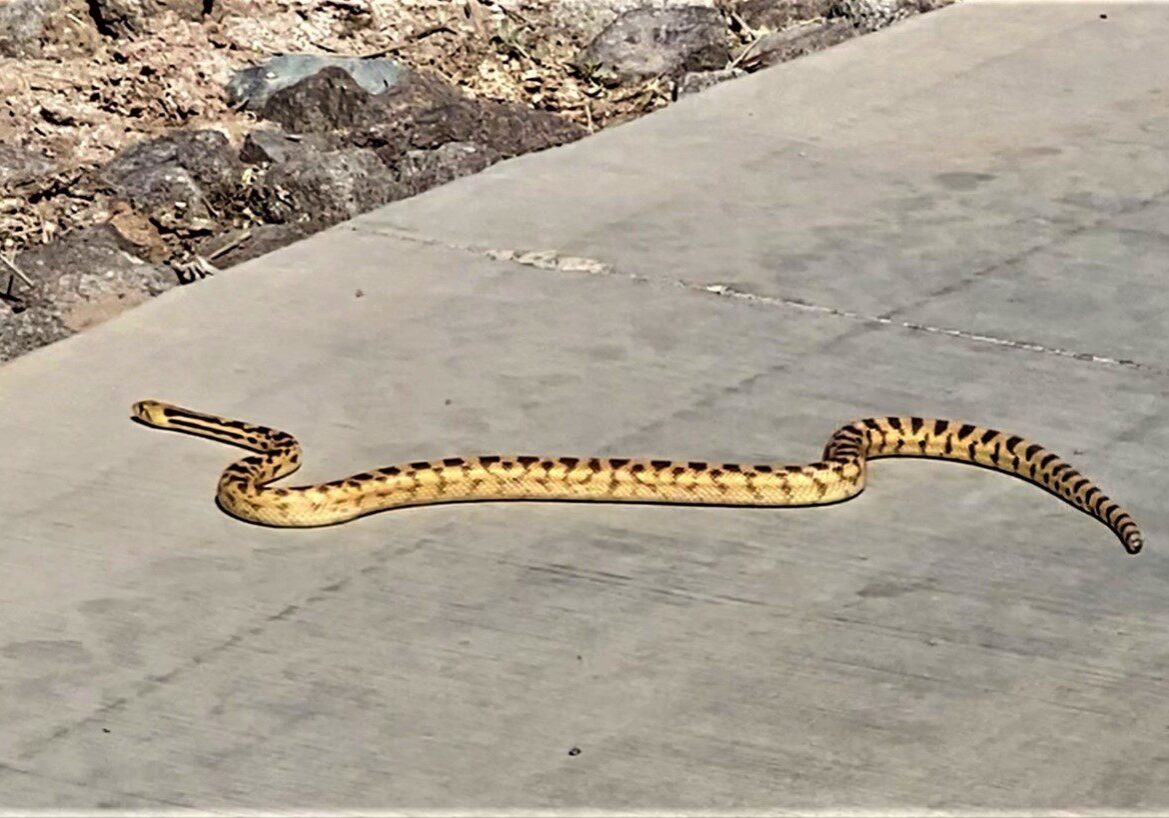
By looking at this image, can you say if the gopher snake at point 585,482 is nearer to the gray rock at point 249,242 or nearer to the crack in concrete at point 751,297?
the crack in concrete at point 751,297

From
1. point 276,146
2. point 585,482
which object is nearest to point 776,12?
point 276,146

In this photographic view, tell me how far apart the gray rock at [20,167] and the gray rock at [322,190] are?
0.95 m

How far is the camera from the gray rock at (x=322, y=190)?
9914 mm

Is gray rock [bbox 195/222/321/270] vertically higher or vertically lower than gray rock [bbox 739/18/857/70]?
lower

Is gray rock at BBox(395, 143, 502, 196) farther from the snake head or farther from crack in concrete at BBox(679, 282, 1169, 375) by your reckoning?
the snake head

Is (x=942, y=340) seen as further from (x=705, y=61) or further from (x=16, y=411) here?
(x=705, y=61)

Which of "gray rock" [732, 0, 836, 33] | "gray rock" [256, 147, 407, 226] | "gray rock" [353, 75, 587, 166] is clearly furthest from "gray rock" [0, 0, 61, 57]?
"gray rock" [732, 0, 836, 33]

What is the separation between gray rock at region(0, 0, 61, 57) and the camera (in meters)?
11.2

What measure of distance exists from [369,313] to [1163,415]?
2830 mm

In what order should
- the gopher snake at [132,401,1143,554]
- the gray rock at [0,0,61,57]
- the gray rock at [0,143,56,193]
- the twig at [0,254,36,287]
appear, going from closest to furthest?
the gopher snake at [132,401,1143,554]
the twig at [0,254,36,287]
the gray rock at [0,143,56,193]
the gray rock at [0,0,61,57]

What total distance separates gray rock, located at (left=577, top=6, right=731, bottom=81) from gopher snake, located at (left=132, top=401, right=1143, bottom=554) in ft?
16.5

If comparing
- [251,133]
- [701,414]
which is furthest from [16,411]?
[251,133]

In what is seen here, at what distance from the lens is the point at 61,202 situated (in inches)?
392

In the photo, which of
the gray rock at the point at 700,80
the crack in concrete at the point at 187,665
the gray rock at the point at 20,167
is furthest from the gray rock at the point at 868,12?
the crack in concrete at the point at 187,665
